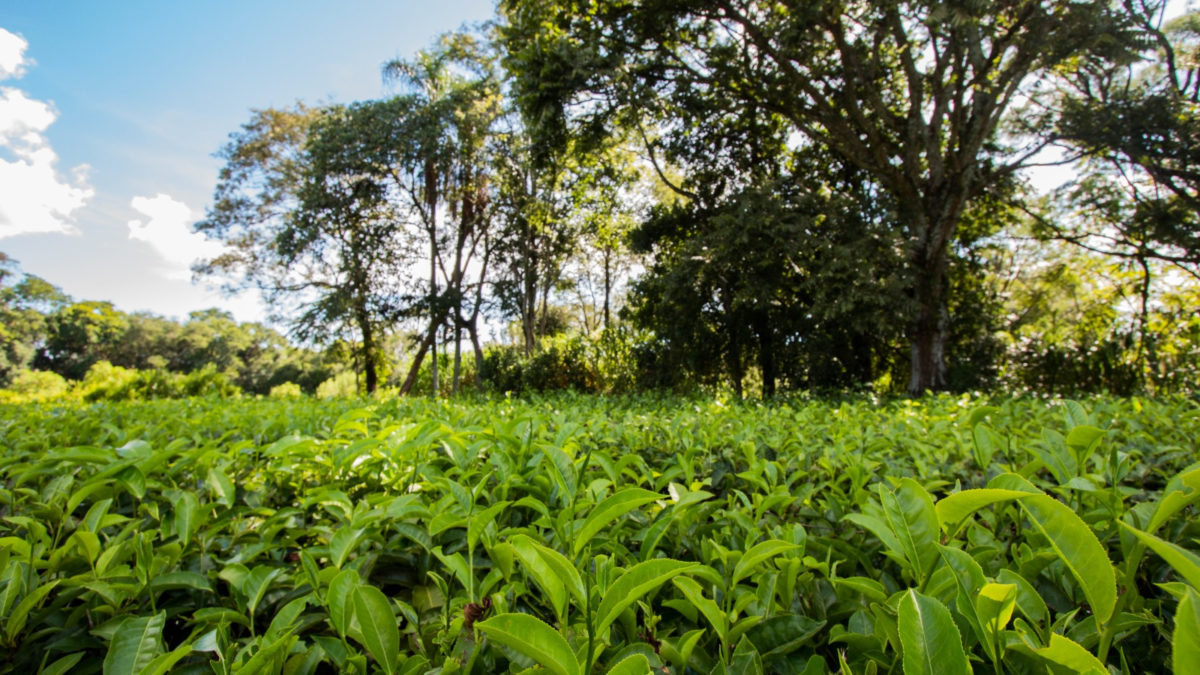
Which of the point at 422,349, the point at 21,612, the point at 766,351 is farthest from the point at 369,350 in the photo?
the point at 21,612

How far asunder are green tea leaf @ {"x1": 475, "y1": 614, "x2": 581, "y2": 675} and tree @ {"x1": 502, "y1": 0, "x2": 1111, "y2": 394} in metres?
8.87

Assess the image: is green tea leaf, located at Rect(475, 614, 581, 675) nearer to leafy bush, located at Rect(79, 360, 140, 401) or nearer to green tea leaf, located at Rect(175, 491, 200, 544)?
green tea leaf, located at Rect(175, 491, 200, 544)

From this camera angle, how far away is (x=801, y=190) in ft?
31.3

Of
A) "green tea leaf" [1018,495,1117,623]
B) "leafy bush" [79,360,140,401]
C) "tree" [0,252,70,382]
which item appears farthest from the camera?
"tree" [0,252,70,382]

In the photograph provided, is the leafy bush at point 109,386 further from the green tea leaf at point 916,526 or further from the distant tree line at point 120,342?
the distant tree line at point 120,342

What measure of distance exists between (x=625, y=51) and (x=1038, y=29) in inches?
234

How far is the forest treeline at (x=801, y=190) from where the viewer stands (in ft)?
27.3

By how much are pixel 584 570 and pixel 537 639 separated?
1.06 feet

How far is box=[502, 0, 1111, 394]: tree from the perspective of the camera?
805 centimetres

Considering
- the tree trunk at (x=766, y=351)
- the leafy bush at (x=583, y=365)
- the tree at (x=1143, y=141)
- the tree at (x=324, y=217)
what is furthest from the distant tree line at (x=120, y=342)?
the tree at (x=1143, y=141)

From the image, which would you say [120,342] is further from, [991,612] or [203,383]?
[991,612]

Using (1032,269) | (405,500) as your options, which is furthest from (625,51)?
(1032,269)

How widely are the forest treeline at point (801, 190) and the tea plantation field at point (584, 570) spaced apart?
23.9 feet

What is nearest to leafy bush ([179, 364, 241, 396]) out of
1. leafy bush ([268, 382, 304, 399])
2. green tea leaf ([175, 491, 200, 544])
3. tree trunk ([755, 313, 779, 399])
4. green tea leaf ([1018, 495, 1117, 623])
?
leafy bush ([268, 382, 304, 399])
